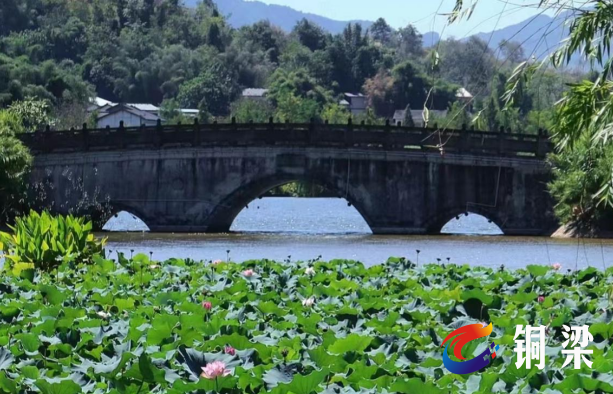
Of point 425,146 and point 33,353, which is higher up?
point 425,146

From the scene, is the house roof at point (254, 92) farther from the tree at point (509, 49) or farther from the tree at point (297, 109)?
the tree at point (509, 49)

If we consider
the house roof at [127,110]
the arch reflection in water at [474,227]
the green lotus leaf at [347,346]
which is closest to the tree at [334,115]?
the house roof at [127,110]

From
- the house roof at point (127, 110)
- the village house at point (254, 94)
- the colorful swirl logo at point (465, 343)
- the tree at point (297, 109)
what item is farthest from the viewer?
the village house at point (254, 94)

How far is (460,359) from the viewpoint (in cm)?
955

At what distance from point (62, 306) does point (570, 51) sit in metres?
5.05

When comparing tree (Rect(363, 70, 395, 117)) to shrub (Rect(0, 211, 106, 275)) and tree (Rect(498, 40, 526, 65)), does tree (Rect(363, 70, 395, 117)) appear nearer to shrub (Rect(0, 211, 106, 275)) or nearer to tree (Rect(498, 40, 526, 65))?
shrub (Rect(0, 211, 106, 275))

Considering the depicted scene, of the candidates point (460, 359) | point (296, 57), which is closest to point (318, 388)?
point (460, 359)

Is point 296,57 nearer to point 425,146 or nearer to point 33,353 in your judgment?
point 425,146

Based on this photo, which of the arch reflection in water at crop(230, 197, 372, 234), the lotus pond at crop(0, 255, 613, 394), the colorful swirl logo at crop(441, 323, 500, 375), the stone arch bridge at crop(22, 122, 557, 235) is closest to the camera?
the lotus pond at crop(0, 255, 613, 394)

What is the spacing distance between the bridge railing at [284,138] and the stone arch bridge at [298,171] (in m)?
0.04

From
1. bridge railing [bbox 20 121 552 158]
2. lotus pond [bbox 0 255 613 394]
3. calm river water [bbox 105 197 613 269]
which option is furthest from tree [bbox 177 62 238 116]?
lotus pond [bbox 0 255 613 394]

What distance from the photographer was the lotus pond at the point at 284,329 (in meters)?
8.64

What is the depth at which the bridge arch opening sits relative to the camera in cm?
5319

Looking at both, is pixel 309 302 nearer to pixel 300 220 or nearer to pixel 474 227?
pixel 474 227
